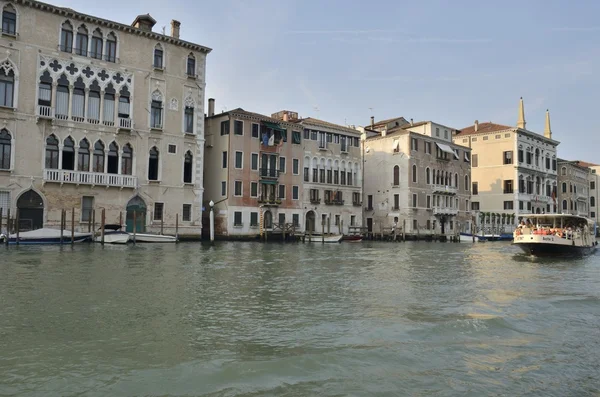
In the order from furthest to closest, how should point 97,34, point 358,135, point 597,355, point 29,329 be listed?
point 358,135, point 97,34, point 29,329, point 597,355

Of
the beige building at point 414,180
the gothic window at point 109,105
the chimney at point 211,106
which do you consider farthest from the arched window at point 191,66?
the beige building at point 414,180

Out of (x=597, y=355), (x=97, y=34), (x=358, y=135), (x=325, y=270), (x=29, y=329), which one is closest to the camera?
(x=597, y=355)

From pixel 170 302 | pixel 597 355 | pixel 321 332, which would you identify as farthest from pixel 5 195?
pixel 597 355

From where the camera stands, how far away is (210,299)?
9344mm

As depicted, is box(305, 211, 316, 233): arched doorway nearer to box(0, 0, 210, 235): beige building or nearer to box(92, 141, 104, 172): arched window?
box(0, 0, 210, 235): beige building

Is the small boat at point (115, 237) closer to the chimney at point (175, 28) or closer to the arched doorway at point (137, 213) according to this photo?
the arched doorway at point (137, 213)

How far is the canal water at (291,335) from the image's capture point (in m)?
4.81

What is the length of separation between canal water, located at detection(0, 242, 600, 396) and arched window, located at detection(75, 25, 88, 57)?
16633mm

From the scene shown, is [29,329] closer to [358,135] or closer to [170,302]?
[170,302]

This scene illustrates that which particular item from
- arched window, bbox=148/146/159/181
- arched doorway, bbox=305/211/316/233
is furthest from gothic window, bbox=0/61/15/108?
arched doorway, bbox=305/211/316/233

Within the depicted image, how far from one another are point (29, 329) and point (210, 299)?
3245 millimetres

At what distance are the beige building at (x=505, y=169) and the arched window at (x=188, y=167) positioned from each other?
89.4ft

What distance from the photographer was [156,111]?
94.4ft

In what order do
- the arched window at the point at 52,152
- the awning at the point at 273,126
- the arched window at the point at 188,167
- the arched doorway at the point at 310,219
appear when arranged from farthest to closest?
the arched doorway at the point at 310,219 → the awning at the point at 273,126 → the arched window at the point at 188,167 → the arched window at the point at 52,152
